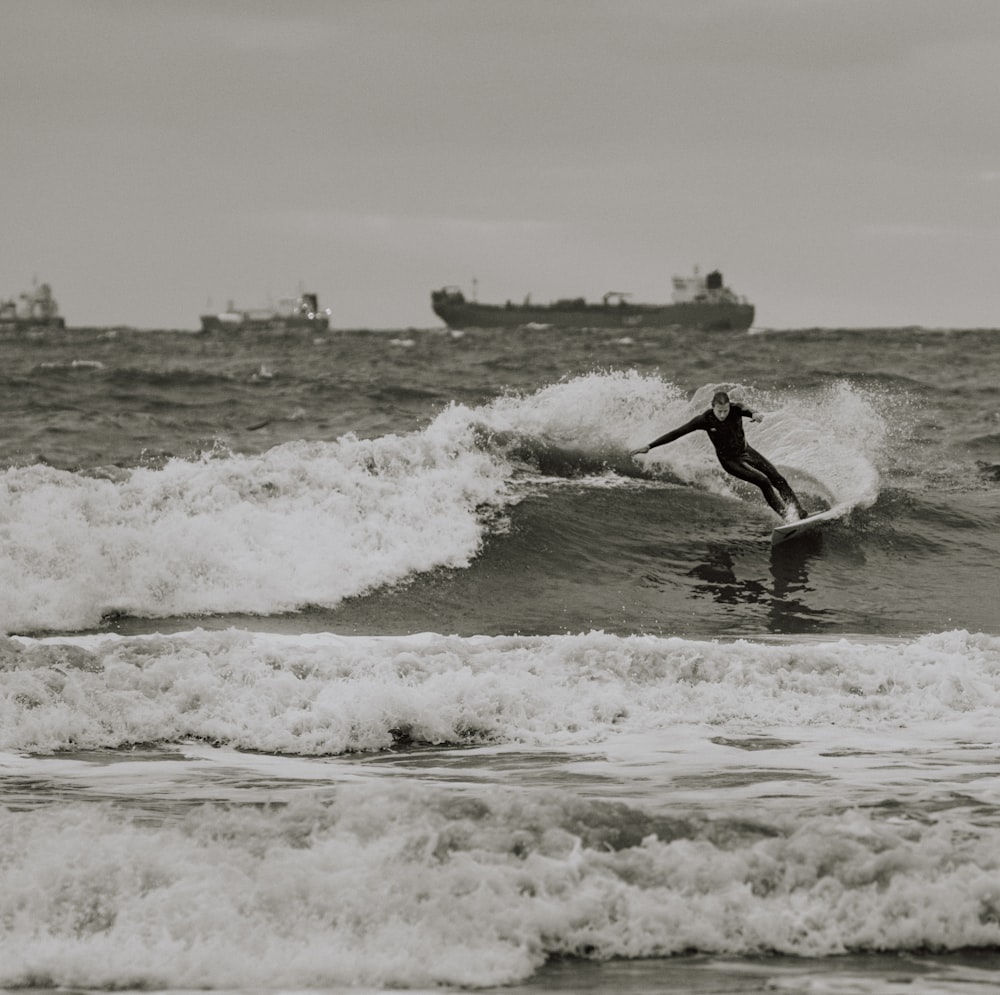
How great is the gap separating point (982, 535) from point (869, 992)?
45.2 ft

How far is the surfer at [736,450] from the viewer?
626 inches

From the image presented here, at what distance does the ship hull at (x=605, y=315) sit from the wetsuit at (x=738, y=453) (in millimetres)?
95960

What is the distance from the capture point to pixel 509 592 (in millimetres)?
14680

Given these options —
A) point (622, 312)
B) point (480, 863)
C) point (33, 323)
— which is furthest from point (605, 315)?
point (480, 863)

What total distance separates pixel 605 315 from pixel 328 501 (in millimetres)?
98747

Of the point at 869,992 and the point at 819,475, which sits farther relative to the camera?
the point at 819,475

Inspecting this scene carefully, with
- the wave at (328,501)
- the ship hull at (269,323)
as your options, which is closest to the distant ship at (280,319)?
the ship hull at (269,323)

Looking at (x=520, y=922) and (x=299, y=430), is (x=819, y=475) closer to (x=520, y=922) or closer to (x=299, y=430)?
(x=299, y=430)

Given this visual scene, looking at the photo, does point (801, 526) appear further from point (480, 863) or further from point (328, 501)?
point (480, 863)

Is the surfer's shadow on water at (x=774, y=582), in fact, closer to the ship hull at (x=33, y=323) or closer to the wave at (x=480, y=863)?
the wave at (x=480, y=863)

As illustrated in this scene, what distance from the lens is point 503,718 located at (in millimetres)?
9188

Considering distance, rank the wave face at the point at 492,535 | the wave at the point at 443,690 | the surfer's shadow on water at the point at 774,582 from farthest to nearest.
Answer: the surfer's shadow on water at the point at 774,582 < the wave face at the point at 492,535 < the wave at the point at 443,690

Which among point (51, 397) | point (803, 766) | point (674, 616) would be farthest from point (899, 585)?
point (51, 397)

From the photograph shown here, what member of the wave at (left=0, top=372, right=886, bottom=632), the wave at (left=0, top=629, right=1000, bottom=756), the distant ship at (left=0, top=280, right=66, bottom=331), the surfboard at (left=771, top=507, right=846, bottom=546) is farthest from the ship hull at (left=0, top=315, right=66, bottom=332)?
the wave at (left=0, top=629, right=1000, bottom=756)
